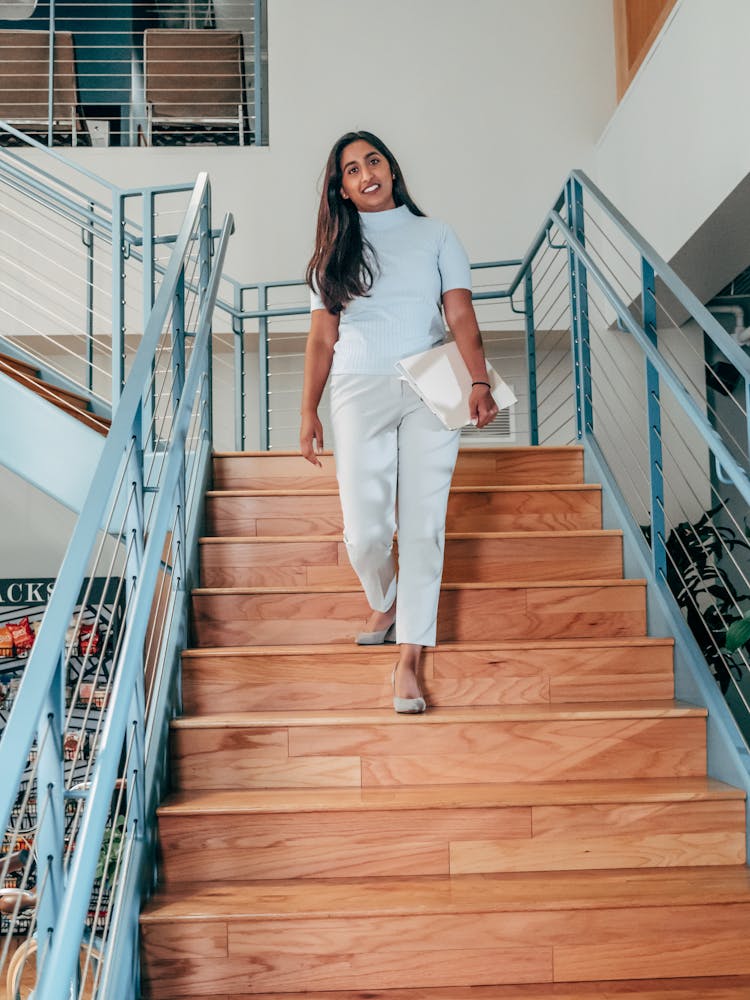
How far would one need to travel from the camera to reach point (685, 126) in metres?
3.78

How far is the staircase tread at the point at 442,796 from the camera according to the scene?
197 cm

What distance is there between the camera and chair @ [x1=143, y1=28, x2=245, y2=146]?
5129 mm

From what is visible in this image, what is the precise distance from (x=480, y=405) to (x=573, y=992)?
1.20 metres

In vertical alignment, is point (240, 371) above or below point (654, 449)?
above

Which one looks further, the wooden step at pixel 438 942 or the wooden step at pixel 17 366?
the wooden step at pixel 17 366

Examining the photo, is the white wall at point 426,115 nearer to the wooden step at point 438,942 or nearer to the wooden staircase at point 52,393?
the wooden staircase at point 52,393

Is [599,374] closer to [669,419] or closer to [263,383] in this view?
[669,419]

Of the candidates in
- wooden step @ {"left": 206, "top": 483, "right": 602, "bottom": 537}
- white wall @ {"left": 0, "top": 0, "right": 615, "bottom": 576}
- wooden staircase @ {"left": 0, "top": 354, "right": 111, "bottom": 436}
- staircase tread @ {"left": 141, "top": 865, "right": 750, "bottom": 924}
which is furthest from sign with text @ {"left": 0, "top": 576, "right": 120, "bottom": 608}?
staircase tread @ {"left": 141, "top": 865, "right": 750, "bottom": 924}

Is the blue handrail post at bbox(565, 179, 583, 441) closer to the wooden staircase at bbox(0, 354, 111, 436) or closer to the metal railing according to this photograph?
the metal railing

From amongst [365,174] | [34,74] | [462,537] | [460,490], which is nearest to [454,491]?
[460,490]

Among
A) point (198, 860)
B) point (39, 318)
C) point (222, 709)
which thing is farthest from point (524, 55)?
point (198, 860)

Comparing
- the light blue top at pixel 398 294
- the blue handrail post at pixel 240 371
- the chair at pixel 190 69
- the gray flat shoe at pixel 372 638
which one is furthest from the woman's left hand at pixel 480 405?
the chair at pixel 190 69

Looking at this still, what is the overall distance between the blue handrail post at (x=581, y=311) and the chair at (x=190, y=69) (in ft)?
7.77

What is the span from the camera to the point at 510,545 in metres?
2.83
